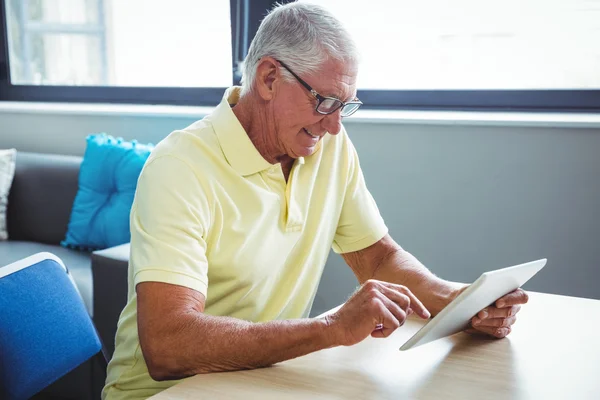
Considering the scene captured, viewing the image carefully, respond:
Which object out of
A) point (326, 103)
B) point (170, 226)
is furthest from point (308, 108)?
point (170, 226)

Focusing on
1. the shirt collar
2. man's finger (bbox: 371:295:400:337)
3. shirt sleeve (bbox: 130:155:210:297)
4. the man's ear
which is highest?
the man's ear

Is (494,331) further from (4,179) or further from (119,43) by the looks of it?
(119,43)

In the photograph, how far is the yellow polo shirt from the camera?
1182 millimetres

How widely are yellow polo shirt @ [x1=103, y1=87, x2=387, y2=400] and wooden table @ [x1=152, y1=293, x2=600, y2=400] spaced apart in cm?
22

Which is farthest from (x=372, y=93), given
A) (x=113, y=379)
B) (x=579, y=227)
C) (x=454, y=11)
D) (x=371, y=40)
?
(x=113, y=379)

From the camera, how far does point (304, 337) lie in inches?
42.3

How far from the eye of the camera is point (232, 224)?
1.32m

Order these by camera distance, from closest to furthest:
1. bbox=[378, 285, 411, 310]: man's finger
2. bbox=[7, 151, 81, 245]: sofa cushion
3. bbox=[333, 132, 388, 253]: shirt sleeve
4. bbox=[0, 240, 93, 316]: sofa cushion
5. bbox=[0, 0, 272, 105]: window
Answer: bbox=[378, 285, 411, 310]: man's finger → bbox=[333, 132, 388, 253]: shirt sleeve → bbox=[0, 240, 93, 316]: sofa cushion → bbox=[7, 151, 81, 245]: sofa cushion → bbox=[0, 0, 272, 105]: window

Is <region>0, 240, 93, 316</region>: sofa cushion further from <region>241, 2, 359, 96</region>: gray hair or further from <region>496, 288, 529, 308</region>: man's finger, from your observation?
<region>496, 288, 529, 308</region>: man's finger

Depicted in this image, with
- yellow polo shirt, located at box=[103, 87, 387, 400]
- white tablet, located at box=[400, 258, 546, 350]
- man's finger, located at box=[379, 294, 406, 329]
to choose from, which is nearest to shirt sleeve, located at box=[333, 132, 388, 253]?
yellow polo shirt, located at box=[103, 87, 387, 400]

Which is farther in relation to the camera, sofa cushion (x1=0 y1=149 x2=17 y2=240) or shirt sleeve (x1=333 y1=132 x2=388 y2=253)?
sofa cushion (x1=0 y1=149 x2=17 y2=240)

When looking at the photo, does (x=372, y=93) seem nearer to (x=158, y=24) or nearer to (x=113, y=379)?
(x=158, y=24)

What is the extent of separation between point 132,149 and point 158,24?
0.84 metres

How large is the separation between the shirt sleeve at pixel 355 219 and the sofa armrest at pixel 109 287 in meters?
0.93
